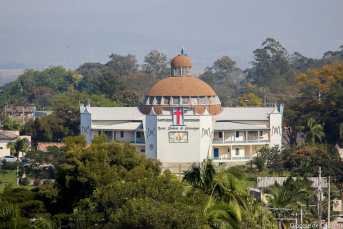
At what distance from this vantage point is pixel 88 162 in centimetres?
2683

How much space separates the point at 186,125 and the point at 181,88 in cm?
954

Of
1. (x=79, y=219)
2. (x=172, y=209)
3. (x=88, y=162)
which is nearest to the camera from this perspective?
(x=172, y=209)

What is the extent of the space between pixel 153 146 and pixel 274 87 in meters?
74.0

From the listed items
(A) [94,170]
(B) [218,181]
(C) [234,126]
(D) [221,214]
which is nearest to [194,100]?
(C) [234,126]

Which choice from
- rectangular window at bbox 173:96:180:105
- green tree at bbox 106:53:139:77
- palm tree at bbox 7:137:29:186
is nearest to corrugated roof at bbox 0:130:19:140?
palm tree at bbox 7:137:29:186

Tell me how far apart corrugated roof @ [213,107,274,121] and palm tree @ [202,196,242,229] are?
134ft

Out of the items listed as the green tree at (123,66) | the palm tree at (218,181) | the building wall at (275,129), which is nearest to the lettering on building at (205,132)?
the building wall at (275,129)

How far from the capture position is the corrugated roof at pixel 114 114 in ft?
201

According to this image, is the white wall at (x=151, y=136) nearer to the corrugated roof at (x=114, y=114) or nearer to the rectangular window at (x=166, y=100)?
the corrugated roof at (x=114, y=114)

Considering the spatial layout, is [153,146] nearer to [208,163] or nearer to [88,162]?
[88,162]

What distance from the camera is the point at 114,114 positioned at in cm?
6175

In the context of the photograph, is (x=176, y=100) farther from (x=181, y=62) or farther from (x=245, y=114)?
(x=245, y=114)

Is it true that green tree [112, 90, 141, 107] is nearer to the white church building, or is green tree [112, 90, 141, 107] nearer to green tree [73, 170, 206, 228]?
the white church building

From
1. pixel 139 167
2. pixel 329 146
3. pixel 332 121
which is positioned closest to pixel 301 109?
pixel 332 121
